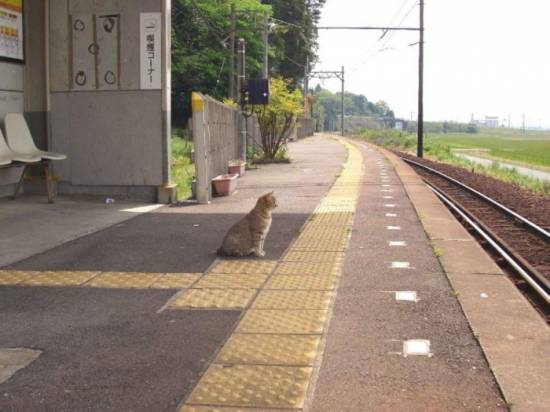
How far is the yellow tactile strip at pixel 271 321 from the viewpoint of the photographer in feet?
13.5

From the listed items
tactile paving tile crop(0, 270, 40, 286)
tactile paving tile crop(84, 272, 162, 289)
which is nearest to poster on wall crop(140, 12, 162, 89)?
tactile paving tile crop(0, 270, 40, 286)

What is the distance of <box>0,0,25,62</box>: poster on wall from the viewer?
1217 cm

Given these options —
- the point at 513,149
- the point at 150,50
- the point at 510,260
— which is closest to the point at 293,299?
the point at 510,260

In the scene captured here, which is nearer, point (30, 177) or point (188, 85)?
point (30, 177)

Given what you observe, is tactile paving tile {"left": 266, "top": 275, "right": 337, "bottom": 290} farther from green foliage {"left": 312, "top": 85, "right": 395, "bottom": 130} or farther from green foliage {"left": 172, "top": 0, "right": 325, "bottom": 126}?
green foliage {"left": 312, "top": 85, "right": 395, "bottom": 130}

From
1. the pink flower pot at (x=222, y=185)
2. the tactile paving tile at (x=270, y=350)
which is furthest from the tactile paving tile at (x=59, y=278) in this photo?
the pink flower pot at (x=222, y=185)

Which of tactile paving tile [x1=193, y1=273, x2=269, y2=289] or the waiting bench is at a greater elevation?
the waiting bench

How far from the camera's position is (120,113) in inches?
502

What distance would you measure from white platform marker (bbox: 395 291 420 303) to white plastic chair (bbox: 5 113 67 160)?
24.1 ft

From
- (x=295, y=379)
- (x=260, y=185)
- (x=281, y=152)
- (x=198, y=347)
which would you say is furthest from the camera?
(x=281, y=152)

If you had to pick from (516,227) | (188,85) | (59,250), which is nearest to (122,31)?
(59,250)

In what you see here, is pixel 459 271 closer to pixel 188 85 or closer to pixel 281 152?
pixel 281 152

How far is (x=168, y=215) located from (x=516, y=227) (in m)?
5.76

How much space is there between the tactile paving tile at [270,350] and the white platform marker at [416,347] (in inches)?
22.6
